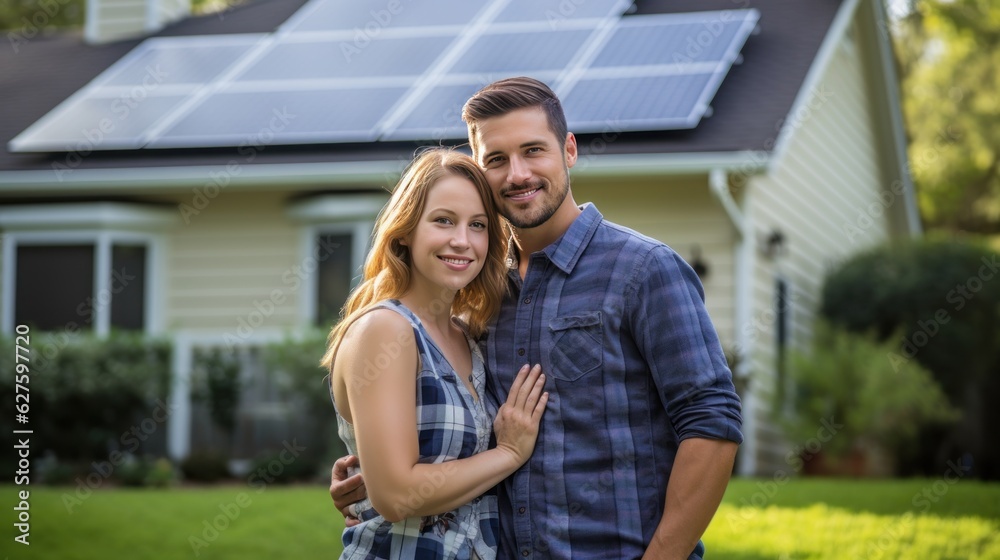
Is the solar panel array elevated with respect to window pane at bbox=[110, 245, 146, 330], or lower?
elevated

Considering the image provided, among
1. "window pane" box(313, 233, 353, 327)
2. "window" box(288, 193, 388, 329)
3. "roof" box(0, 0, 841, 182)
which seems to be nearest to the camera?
"roof" box(0, 0, 841, 182)

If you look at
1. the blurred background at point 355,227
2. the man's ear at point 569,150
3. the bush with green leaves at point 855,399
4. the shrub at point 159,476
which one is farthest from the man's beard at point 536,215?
the shrub at point 159,476

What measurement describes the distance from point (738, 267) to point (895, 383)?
188 centimetres

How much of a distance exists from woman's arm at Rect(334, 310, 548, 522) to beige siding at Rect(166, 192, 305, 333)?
32.3 feet

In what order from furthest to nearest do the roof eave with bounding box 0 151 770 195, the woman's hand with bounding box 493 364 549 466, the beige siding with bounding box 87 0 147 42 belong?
the beige siding with bounding box 87 0 147 42
the roof eave with bounding box 0 151 770 195
the woman's hand with bounding box 493 364 549 466

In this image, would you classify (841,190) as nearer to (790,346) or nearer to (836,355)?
(790,346)

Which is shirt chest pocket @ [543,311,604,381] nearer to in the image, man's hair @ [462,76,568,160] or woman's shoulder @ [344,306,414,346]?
woman's shoulder @ [344,306,414,346]

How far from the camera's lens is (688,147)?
1118cm

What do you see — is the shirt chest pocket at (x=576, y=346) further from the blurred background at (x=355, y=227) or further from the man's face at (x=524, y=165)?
the blurred background at (x=355, y=227)

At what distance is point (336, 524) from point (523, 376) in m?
4.37

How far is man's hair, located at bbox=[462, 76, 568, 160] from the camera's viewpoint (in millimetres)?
3299

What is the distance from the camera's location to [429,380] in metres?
3.16

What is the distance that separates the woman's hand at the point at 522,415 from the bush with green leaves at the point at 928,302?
9604mm

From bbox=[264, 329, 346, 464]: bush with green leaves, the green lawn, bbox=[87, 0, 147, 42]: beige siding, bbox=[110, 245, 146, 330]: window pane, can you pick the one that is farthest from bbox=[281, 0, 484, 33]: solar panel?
the green lawn
